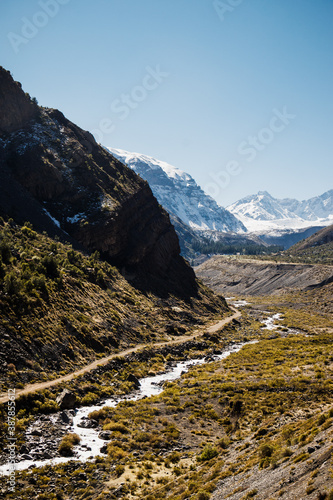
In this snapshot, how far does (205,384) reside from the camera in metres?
40.0

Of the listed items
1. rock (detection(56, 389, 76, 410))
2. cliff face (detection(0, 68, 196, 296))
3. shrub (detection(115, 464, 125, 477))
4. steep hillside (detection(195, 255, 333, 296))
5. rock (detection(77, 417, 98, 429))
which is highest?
cliff face (detection(0, 68, 196, 296))

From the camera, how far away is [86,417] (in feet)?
96.5

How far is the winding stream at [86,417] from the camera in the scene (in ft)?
70.0

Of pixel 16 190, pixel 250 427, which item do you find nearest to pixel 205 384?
pixel 250 427

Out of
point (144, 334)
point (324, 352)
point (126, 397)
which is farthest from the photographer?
point (144, 334)

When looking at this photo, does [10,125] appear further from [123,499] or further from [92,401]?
[123,499]

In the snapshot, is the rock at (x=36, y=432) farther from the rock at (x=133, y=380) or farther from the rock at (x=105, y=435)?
the rock at (x=133, y=380)

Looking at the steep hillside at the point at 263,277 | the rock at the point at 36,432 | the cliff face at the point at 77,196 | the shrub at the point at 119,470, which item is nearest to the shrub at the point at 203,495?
the shrub at the point at 119,470

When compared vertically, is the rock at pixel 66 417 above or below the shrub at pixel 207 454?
above

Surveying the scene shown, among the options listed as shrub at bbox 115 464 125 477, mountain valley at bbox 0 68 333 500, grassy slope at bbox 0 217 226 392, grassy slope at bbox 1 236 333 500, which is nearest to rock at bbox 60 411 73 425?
mountain valley at bbox 0 68 333 500

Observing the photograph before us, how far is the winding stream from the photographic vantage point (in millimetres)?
21344

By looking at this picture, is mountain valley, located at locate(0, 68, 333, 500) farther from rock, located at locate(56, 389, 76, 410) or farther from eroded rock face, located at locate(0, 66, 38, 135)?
eroded rock face, located at locate(0, 66, 38, 135)

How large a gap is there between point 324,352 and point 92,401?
Answer: 35428 mm

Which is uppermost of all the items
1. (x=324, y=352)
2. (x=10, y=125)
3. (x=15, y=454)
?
(x=10, y=125)
